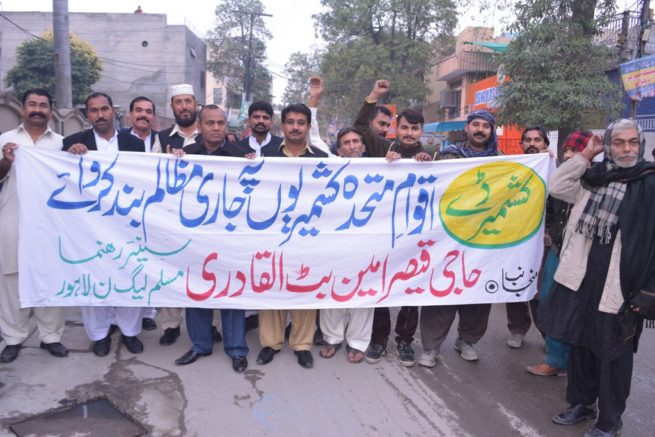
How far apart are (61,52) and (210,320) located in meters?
9.63

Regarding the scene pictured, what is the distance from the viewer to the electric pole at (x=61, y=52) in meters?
11.1

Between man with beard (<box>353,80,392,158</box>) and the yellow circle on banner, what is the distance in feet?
3.51

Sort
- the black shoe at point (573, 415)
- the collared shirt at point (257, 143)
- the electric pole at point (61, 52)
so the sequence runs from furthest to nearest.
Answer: the electric pole at point (61, 52)
the collared shirt at point (257, 143)
the black shoe at point (573, 415)

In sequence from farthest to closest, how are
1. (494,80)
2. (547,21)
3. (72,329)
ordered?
1. (494,80)
2. (547,21)
3. (72,329)

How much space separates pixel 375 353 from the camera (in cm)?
416

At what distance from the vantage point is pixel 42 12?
3766 cm

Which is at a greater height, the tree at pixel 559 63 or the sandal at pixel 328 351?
the tree at pixel 559 63

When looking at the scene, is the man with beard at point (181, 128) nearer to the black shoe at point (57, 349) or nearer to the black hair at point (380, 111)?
the black shoe at point (57, 349)

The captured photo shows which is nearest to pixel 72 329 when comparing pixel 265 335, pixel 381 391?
pixel 265 335

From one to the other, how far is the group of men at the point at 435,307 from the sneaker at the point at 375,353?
10 mm

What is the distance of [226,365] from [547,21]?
26.2ft

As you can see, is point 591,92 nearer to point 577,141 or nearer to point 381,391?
point 577,141

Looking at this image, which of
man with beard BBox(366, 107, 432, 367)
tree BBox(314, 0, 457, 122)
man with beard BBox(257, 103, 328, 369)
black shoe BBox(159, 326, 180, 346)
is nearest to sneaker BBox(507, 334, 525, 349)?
man with beard BBox(366, 107, 432, 367)

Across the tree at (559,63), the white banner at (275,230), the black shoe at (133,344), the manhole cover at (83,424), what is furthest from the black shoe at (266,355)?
the tree at (559,63)
